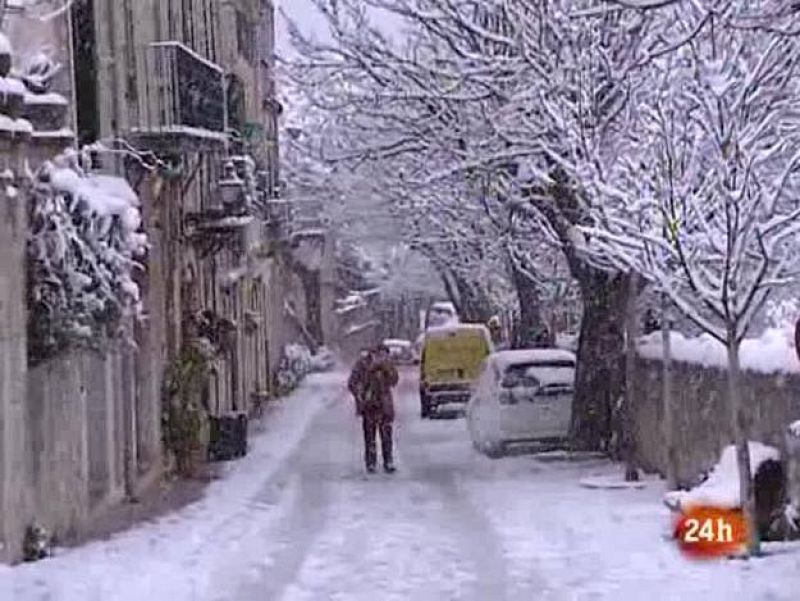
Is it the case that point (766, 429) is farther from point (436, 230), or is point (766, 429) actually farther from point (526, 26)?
point (436, 230)

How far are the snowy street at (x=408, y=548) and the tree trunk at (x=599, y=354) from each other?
3.22ft

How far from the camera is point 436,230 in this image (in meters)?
39.7

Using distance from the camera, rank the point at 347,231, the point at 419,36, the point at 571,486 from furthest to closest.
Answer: the point at 347,231
the point at 419,36
the point at 571,486

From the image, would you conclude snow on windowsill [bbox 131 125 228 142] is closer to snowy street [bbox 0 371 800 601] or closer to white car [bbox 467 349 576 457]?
snowy street [bbox 0 371 800 601]

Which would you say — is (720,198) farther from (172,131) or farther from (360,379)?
(360,379)

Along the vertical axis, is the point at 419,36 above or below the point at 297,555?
above

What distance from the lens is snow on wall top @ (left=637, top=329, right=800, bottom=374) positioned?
15375 mm

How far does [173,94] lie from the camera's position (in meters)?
22.1

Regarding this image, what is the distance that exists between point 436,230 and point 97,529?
2257 cm

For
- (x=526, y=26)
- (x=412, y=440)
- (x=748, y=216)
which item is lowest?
(x=412, y=440)

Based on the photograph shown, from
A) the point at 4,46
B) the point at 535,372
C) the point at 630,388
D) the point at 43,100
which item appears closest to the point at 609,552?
the point at 43,100

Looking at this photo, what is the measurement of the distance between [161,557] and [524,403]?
11813 millimetres

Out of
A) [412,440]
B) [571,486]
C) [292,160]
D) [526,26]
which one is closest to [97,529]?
[571,486]

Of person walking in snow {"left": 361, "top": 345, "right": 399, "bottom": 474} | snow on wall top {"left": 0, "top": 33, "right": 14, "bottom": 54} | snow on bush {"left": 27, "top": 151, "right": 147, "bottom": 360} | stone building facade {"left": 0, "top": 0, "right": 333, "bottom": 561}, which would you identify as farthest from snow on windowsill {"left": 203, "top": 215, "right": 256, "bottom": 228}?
snow on wall top {"left": 0, "top": 33, "right": 14, "bottom": 54}
